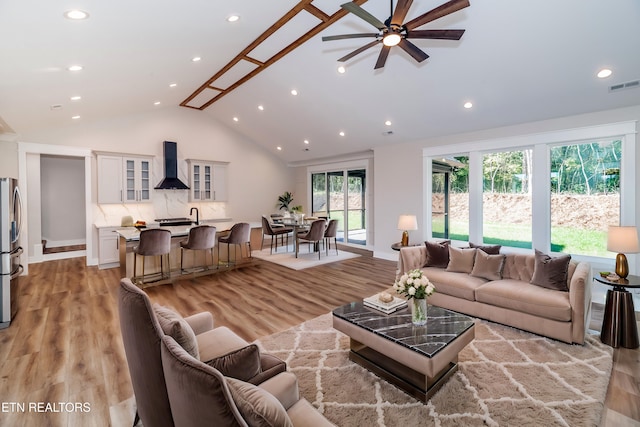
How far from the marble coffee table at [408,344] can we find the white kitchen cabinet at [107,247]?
594 centimetres

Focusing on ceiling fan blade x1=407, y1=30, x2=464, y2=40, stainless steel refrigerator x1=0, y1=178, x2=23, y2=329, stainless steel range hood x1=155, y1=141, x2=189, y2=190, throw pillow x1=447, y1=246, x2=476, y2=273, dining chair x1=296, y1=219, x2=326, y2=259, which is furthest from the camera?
stainless steel range hood x1=155, y1=141, x2=189, y2=190

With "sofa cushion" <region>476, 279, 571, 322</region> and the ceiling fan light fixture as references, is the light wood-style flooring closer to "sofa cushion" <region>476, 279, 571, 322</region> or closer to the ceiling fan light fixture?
"sofa cushion" <region>476, 279, 571, 322</region>

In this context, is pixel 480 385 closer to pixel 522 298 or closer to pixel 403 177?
pixel 522 298

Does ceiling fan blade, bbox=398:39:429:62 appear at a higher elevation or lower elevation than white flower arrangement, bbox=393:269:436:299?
higher

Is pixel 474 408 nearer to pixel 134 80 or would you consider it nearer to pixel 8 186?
pixel 8 186

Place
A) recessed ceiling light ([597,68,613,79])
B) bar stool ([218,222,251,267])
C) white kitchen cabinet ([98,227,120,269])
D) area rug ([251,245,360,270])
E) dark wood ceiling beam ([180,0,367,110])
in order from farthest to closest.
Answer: area rug ([251,245,360,270]) → white kitchen cabinet ([98,227,120,269]) → bar stool ([218,222,251,267]) → dark wood ceiling beam ([180,0,367,110]) → recessed ceiling light ([597,68,613,79])

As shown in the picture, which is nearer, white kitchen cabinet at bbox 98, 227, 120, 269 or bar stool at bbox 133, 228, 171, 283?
bar stool at bbox 133, 228, 171, 283

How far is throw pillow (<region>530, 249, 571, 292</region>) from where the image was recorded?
136 inches

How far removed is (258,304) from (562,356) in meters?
3.53

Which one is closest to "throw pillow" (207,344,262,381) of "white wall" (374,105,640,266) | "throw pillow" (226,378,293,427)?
"throw pillow" (226,378,293,427)

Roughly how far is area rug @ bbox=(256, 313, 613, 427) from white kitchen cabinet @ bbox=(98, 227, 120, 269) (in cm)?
513

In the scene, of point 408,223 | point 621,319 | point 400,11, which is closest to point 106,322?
point 400,11

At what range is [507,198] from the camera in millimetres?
5453

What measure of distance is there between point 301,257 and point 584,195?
5.52 m
